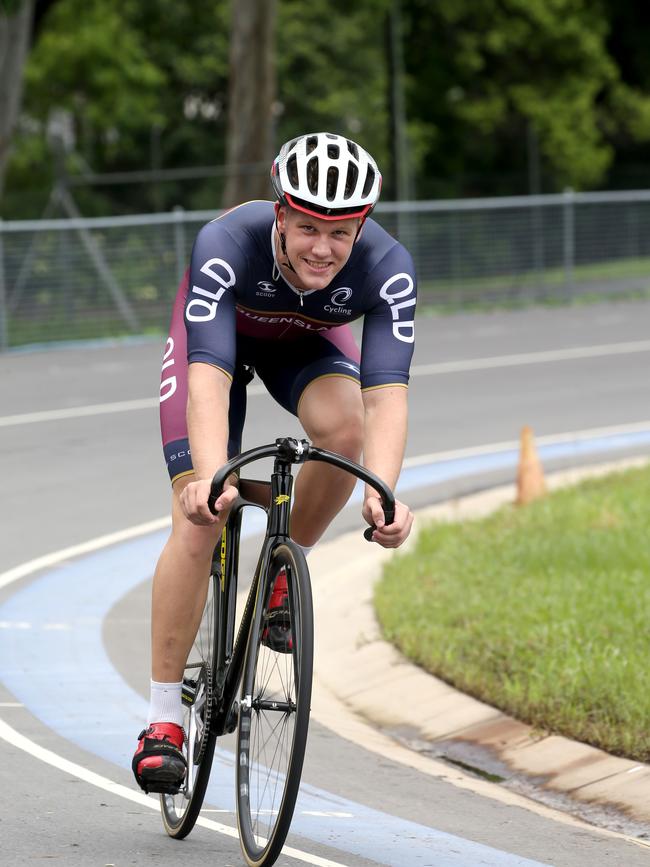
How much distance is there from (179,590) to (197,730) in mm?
485

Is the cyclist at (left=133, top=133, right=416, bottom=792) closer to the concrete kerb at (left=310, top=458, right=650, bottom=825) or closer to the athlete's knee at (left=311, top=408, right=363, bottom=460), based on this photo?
the athlete's knee at (left=311, top=408, right=363, bottom=460)

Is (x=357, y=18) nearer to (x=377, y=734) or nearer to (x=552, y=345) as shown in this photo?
(x=552, y=345)

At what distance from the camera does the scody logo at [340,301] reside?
4.91 m

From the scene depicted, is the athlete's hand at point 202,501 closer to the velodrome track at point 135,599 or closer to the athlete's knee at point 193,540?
the athlete's knee at point 193,540

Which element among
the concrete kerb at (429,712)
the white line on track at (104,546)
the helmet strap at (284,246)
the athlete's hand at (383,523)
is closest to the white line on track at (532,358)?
the white line on track at (104,546)

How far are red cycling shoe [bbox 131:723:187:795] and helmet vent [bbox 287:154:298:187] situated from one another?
162 cm

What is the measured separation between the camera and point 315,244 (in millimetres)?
4684

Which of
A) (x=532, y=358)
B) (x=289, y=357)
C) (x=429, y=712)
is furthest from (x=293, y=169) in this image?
(x=532, y=358)

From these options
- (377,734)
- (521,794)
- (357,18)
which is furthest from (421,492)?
(357,18)

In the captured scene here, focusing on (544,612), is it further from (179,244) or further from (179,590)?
(179,244)

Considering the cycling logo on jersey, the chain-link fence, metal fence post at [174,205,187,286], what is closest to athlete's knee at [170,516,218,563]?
the cycling logo on jersey

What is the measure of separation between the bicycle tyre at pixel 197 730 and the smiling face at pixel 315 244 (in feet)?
3.33

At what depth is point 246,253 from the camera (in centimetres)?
488

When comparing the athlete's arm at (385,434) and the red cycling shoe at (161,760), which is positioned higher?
the athlete's arm at (385,434)
